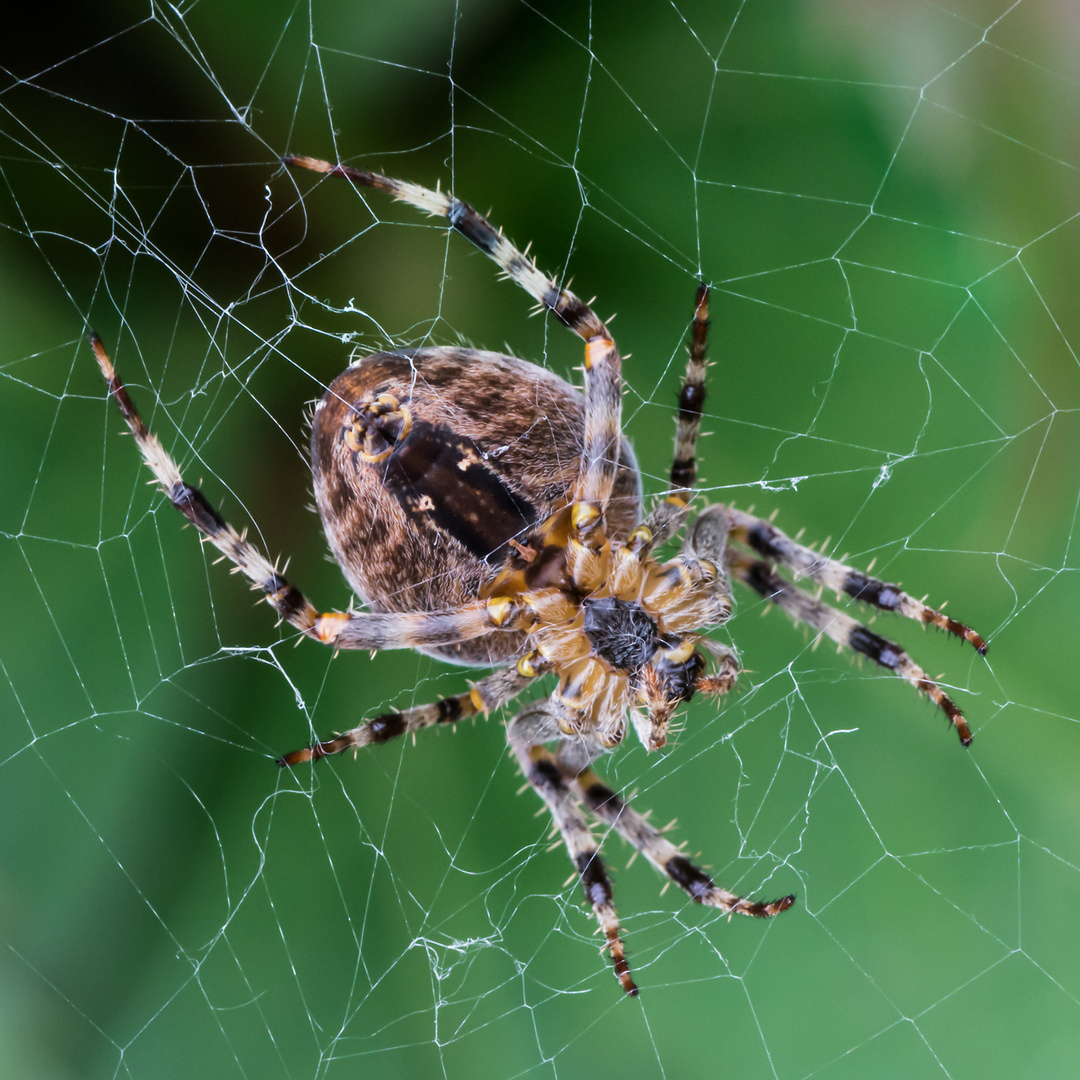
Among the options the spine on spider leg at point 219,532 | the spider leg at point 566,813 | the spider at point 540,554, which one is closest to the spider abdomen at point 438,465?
the spider at point 540,554

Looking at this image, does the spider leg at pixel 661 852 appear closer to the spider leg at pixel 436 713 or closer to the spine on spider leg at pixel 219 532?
the spider leg at pixel 436 713

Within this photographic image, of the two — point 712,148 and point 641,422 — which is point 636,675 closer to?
point 641,422

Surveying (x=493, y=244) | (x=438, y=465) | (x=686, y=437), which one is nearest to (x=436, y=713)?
(x=438, y=465)

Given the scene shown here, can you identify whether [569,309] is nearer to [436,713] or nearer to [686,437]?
[686,437]

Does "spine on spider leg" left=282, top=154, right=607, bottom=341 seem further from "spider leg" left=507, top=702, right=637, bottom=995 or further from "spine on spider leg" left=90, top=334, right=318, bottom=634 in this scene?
"spider leg" left=507, top=702, right=637, bottom=995

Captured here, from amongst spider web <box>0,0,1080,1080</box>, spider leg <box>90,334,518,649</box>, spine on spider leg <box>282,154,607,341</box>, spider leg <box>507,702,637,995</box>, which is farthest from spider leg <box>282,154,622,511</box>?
spider leg <box>507,702,637,995</box>

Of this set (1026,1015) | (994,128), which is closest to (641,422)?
(994,128)
